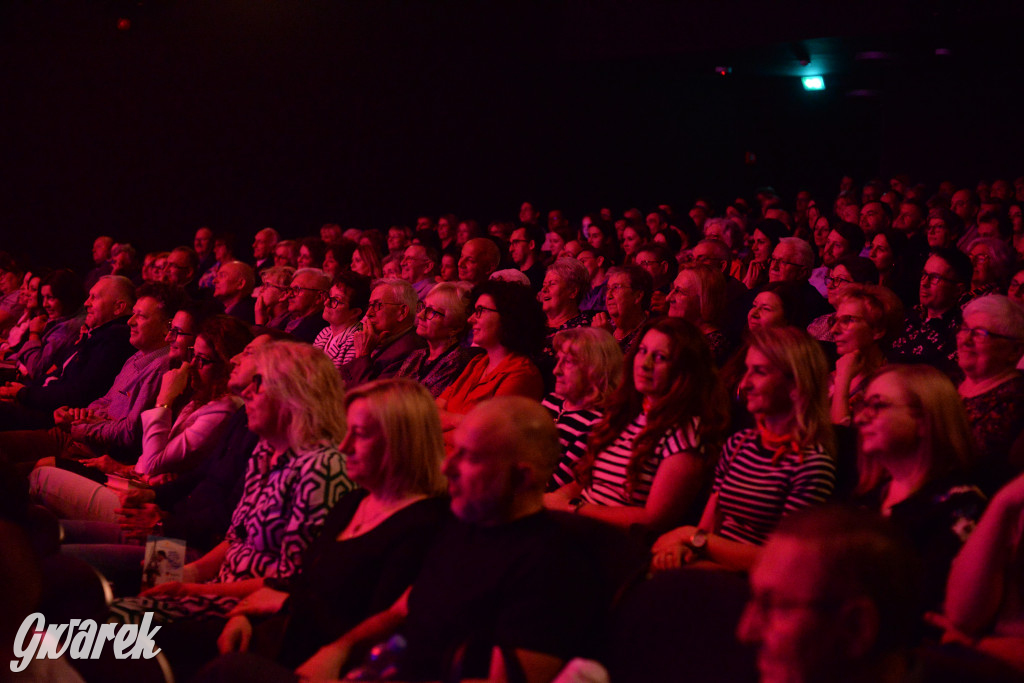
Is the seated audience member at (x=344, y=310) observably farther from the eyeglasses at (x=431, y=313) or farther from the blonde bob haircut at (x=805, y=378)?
the blonde bob haircut at (x=805, y=378)

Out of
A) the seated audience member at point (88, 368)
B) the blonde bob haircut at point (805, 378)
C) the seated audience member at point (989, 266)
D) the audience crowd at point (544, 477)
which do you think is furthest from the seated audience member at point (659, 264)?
the blonde bob haircut at point (805, 378)

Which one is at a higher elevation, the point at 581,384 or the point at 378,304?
the point at 378,304

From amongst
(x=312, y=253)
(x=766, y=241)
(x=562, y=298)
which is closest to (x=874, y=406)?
(x=562, y=298)

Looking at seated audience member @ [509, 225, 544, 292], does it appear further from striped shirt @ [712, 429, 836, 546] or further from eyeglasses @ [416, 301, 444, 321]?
striped shirt @ [712, 429, 836, 546]

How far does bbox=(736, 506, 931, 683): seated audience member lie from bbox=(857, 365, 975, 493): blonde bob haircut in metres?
0.89

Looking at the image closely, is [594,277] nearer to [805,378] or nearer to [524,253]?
[524,253]

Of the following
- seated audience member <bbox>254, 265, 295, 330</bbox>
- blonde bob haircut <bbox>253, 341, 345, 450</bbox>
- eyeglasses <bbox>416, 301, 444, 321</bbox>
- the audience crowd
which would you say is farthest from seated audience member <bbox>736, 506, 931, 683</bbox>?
seated audience member <bbox>254, 265, 295, 330</bbox>

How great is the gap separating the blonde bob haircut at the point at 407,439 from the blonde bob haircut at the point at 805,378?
33.1 inches

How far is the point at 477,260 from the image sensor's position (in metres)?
5.95

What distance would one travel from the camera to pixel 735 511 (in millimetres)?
2402

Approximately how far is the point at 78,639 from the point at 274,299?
149 inches

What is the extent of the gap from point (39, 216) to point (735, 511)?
8640 millimetres

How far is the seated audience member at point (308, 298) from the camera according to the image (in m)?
5.12

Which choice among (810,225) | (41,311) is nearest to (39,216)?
(41,311)
